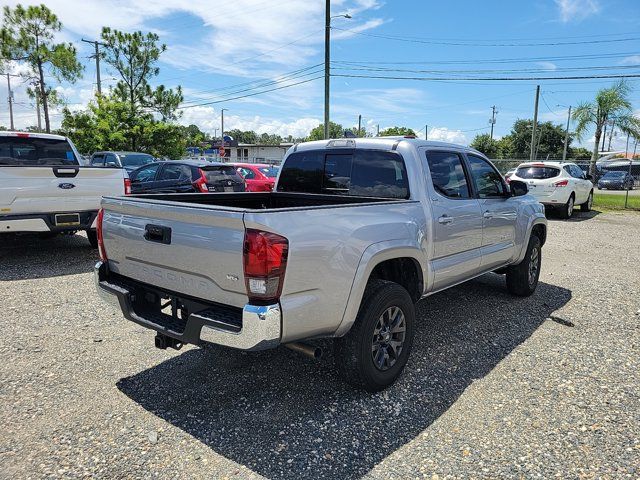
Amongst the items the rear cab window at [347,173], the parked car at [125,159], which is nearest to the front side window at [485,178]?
the rear cab window at [347,173]

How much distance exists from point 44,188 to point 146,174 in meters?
6.35

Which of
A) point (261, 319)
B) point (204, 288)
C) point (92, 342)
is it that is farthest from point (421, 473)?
point (92, 342)

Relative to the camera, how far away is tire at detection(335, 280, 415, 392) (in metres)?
3.31

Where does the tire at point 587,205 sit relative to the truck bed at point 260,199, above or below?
below

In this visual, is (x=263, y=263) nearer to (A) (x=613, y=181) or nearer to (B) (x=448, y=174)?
(B) (x=448, y=174)

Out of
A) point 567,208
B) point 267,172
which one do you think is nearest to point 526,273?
point 567,208

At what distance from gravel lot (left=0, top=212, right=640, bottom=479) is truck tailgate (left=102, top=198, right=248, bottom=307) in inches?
34.8

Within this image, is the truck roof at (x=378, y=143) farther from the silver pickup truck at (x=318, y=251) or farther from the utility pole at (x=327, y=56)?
the utility pole at (x=327, y=56)

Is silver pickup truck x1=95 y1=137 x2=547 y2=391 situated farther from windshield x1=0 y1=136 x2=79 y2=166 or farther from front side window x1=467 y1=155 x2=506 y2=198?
windshield x1=0 y1=136 x2=79 y2=166

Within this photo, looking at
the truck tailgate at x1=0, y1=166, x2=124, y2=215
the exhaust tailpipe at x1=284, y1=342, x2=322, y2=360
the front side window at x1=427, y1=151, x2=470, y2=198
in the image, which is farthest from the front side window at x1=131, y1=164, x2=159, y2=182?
the exhaust tailpipe at x1=284, y1=342, x2=322, y2=360

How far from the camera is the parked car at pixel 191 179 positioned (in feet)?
37.9

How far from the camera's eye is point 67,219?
7.04 m

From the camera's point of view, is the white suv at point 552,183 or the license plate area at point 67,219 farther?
the white suv at point 552,183

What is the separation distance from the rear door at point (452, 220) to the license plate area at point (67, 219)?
5.40m
